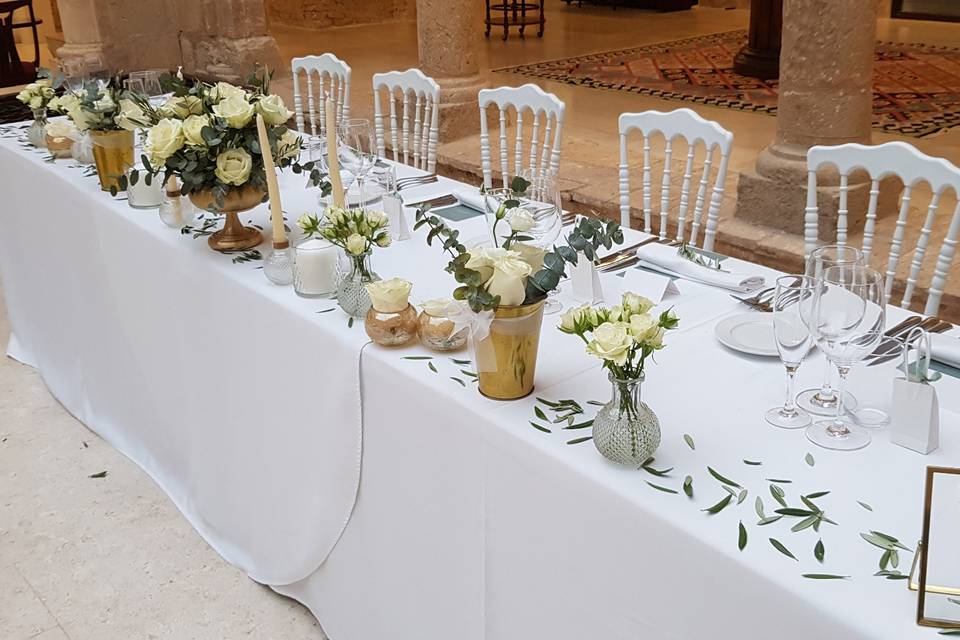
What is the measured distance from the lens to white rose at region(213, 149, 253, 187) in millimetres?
2174

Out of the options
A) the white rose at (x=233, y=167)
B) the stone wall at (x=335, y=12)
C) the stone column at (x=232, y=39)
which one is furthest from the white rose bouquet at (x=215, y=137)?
the stone wall at (x=335, y=12)

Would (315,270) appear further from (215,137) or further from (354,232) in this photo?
(215,137)

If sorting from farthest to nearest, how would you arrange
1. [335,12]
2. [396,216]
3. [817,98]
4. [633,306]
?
[335,12], [817,98], [396,216], [633,306]

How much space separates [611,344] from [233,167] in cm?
119

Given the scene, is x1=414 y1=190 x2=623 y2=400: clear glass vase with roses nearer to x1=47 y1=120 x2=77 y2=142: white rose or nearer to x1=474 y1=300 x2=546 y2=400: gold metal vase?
x1=474 y1=300 x2=546 y2=400: gold metal vase

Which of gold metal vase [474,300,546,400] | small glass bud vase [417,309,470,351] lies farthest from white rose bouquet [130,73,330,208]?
gold metal vase [474,300,546,400]

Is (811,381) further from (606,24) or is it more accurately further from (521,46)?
(606,24)

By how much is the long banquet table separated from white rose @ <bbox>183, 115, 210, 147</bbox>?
0.30 m

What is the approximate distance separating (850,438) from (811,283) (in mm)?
240

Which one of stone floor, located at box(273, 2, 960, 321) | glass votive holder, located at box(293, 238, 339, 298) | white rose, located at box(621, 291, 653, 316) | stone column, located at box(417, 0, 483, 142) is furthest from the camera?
stone column, located at box(417, 0, 483, 142)

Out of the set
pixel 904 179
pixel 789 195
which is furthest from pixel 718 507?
pixel 789 195

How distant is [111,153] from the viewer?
9.00ft

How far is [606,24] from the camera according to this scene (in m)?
10.6

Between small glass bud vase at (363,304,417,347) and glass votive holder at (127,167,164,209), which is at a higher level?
glass votive holder at (127,167,164,209)
